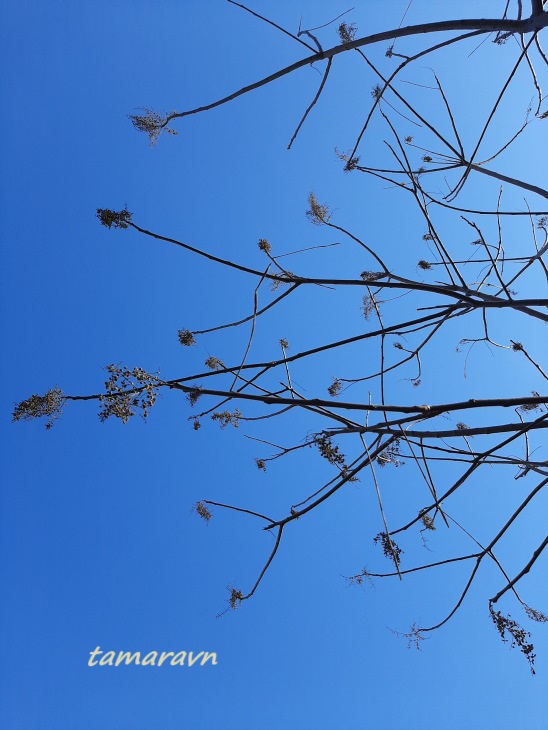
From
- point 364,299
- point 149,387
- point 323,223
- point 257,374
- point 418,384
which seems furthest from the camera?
point 418,384

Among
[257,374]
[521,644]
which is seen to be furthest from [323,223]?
[521,644]

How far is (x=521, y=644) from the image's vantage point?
3.07 metres

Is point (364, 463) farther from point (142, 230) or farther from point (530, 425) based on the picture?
point (142, 230)

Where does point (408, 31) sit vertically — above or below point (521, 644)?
above

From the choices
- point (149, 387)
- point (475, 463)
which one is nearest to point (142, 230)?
point (149, 387)

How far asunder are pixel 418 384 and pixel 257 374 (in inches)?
79.5

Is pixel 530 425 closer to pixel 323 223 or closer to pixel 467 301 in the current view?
pixel 467 301

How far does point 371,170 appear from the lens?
404 centimetres

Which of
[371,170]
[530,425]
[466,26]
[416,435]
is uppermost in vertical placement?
[371,170]

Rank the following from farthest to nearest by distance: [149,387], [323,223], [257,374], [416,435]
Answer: [323,223], [257,374], [416,435], [149,387]

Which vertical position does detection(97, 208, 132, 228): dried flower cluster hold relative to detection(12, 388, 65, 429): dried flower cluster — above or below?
above

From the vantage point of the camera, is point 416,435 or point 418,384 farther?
point 418,384

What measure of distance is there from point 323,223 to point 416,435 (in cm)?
164

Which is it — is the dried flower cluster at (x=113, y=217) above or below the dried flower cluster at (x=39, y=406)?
above
